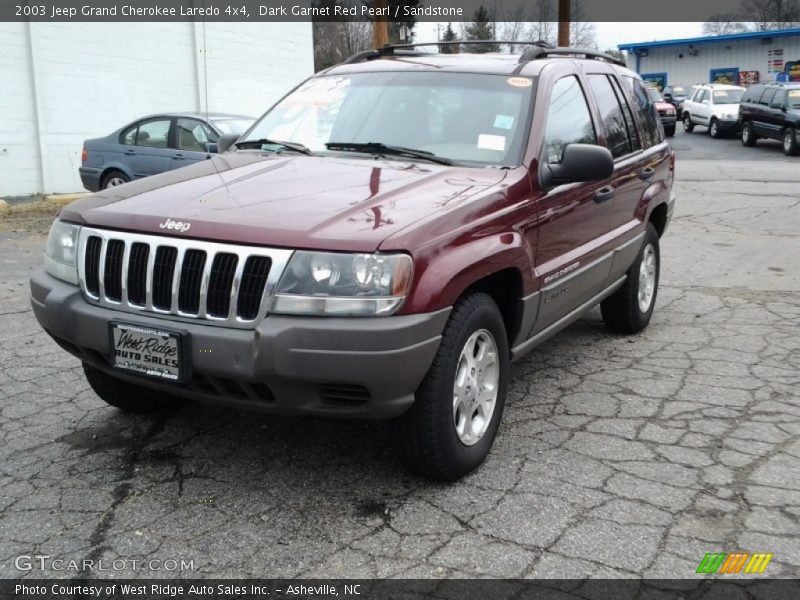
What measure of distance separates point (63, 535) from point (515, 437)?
2.14m

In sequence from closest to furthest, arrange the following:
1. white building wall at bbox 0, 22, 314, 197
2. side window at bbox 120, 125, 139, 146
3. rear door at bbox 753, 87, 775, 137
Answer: side window at bbox 120, 125, 139, 146, white building wall at bbox 0, 22, 314, 197, rear door at bbox 753, 87, 775, 137

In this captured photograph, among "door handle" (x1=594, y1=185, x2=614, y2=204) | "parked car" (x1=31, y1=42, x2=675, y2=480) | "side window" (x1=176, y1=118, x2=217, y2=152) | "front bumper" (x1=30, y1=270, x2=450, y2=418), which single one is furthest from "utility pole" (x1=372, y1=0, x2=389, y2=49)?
"front bumper" (x1=30, y1=270, x2=450, y2=418)

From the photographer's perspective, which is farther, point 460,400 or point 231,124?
point 231,124

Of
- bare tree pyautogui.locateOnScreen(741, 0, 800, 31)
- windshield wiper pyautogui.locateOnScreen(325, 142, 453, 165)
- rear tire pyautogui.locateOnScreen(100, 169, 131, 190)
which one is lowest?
rear tire pyautogui.locateOnScreen(100, 169, 131, 190)

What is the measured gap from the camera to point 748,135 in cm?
2580

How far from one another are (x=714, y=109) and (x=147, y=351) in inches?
1182

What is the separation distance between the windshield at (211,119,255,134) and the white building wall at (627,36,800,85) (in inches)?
1639

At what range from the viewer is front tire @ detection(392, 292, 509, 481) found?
339 centimetres

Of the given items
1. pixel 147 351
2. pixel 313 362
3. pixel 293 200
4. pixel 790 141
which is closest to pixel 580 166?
pixel 293 200

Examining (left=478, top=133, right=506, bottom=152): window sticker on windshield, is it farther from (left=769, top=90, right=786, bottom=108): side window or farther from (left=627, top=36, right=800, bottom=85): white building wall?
(left=627, top=36, right=800, bottom=85): white building wall

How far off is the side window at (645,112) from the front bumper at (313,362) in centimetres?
339

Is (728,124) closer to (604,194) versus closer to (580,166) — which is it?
(604,194)

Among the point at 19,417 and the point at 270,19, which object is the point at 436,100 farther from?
the point at 270,19

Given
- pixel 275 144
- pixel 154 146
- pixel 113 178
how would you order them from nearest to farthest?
pixel 275 144, pixel 154 146, pixel 113 178
